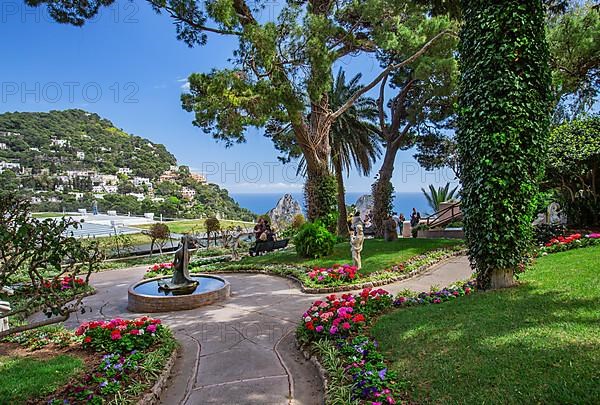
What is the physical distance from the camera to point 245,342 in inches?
201

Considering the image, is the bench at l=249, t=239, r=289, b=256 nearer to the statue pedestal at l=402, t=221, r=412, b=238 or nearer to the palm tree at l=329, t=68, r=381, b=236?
the palm tree at l=329, t=68, r=381, b=236

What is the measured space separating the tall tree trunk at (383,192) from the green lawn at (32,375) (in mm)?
13309

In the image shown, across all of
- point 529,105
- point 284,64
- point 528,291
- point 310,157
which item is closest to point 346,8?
point 284,64

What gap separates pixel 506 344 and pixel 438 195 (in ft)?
67.1

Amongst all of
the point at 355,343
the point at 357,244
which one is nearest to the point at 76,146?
the point at 357,244

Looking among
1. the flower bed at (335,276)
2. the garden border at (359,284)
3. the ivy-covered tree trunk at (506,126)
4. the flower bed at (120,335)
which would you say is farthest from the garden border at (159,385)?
the ivy-covered tree trunk at (506,126)

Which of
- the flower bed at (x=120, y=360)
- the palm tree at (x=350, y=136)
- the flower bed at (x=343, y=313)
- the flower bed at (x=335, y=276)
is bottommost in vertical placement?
the flower bed at (x=120, y=360)

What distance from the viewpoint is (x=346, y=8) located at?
1249 centimetres

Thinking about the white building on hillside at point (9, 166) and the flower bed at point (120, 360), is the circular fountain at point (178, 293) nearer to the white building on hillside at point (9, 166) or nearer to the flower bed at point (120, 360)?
the flower bed at point (120, 360)

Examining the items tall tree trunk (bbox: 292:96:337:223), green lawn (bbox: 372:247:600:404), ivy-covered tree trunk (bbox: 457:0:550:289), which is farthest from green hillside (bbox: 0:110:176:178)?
green lawn (bbox: 372:247:600:404)

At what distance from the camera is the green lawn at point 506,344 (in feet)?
9.22

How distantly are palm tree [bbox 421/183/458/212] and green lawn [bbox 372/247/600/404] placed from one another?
17.6m

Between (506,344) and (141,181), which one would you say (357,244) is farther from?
(141,181)

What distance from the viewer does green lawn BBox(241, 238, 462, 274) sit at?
9.52 m
